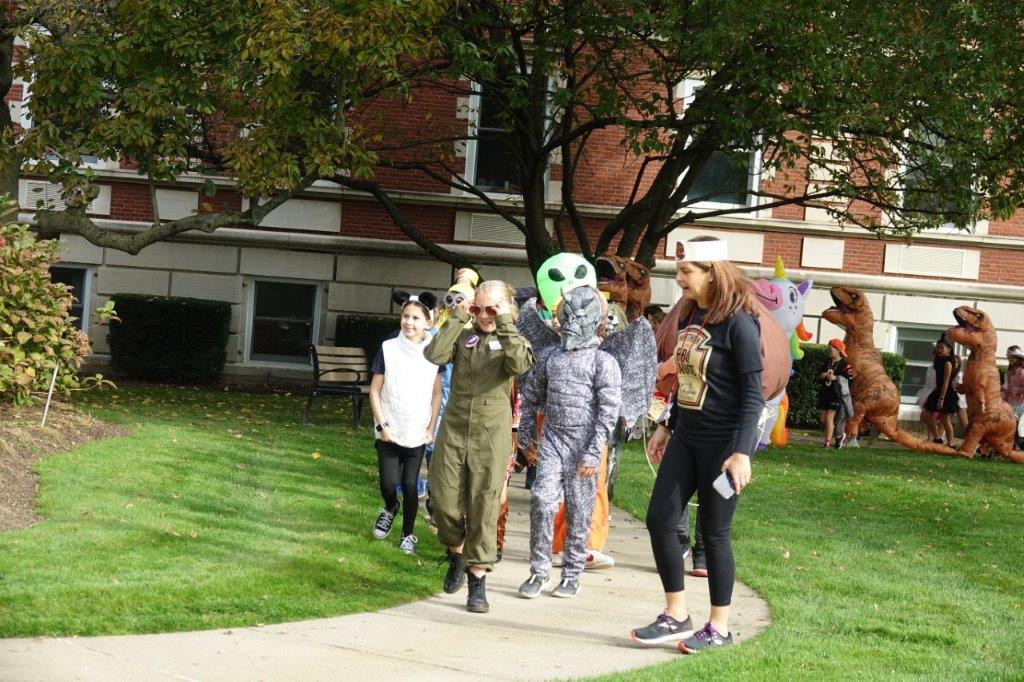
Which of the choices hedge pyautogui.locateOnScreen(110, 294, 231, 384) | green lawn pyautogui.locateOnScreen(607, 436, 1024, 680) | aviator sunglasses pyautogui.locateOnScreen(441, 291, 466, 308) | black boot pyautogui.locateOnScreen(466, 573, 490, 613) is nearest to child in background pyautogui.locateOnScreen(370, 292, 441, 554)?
aviator sunglasses pyautogui.locateOnScreen(441, 291, 466, 308)

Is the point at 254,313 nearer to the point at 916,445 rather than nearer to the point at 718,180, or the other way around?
the point at 718,180

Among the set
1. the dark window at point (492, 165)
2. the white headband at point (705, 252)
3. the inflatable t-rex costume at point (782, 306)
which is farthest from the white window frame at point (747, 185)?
the white headband at point (705, 252)

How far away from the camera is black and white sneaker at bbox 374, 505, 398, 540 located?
8914 mm

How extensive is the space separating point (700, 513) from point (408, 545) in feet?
8.86

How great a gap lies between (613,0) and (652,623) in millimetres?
10945

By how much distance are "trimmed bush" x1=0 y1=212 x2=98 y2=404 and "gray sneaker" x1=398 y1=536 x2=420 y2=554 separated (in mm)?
4027

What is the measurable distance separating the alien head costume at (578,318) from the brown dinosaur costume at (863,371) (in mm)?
11244

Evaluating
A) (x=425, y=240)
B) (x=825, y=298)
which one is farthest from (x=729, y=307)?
(x=825, y=298)

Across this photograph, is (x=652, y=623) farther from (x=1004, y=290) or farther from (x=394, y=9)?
(x=1004, y=290)

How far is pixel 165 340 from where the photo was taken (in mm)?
21906

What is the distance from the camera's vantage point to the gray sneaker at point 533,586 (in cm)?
761

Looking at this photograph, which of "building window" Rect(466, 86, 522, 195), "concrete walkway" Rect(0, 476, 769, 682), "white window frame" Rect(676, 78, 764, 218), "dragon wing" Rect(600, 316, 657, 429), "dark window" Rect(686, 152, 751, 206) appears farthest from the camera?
"dark window" Rect(686, 152, 751, 206)

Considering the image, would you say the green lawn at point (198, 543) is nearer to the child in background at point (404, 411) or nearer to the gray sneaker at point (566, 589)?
the child in background at point (404, 411)

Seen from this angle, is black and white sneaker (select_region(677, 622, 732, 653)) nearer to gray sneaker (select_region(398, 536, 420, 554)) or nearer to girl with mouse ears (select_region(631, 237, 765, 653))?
girl with mouse ears (select_region(631, 237, 765, 653))
